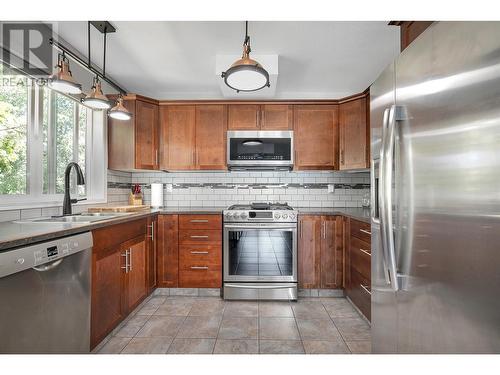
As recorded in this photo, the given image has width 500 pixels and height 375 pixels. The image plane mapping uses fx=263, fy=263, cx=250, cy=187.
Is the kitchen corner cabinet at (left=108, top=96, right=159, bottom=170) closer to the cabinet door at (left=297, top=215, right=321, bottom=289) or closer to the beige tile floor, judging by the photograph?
the beige tile floor

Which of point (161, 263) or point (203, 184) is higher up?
point (203, 184)

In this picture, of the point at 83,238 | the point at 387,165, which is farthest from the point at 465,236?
the point at 83,238

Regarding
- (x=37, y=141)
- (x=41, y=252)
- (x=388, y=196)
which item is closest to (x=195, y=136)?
(x=37, y=141)

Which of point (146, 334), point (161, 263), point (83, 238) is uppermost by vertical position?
point (83, 238)

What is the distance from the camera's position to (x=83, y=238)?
156 cm

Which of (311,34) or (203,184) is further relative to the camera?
(203,184)

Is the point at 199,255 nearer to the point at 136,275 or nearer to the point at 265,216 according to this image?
the point at 136,275

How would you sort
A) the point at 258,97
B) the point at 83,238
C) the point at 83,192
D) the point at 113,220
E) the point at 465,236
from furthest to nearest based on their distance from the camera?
the point at 258,97 → the point at 83,192 → the point at 113,220 → the point at 83,238 → the point at 465,236

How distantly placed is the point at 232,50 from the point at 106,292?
2290 mm

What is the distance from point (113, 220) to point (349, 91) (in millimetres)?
3090

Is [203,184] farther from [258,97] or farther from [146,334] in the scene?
[146,334]

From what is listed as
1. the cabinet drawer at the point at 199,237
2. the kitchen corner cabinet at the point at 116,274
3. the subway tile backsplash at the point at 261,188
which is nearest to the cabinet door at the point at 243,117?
the subway tile backsplash at the point at 261,188

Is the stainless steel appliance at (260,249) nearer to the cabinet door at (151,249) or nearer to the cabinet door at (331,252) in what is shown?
the cabinet door at (331,252)
